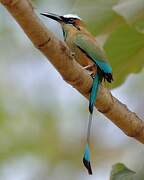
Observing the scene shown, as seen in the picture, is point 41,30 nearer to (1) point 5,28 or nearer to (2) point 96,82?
(2) point 96,82

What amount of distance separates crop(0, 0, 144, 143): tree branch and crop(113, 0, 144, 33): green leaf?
0.21 metres

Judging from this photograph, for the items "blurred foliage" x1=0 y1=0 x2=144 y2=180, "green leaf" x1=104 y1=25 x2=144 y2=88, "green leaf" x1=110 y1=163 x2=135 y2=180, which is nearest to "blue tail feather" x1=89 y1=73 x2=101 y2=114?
"green leaf" x1=110 y1=163 x2=135 y2=180

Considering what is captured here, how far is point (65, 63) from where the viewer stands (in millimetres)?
1479

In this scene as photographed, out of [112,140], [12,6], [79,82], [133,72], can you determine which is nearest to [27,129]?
[112,140]

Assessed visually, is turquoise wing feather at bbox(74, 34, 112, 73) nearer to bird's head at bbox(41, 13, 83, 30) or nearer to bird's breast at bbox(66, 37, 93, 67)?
bird's breast at bbox(66, 37, 93, 67)

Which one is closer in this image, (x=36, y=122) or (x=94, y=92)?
(x=94, y=92)

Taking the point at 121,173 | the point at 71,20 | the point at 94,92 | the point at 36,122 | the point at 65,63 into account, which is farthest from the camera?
the point at 36,122

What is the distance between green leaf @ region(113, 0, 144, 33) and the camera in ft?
5.86

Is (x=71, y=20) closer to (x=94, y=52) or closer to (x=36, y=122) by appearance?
(x=94, y=52)

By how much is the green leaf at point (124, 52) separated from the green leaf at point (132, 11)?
12 centimetres

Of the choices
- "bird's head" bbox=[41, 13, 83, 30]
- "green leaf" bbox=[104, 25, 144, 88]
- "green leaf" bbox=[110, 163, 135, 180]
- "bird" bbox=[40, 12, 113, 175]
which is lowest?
"green leaf" bbox=[110, 163, 135, 180]

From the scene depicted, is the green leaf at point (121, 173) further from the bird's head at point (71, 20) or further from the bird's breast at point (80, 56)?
the bird's head at point (71, 20)

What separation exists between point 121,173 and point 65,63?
1.43ft

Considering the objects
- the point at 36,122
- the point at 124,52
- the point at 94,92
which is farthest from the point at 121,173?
the point at 36,122
